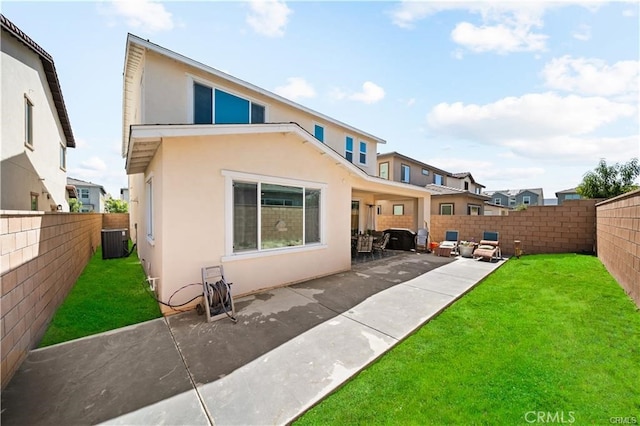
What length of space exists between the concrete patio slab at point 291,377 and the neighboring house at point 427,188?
510 inches

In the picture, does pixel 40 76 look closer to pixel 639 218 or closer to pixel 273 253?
pixel 273 253

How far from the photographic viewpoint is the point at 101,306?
5.28 meters

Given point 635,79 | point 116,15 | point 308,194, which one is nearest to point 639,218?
point 635,79

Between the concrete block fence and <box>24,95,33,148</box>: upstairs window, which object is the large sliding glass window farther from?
<box>24,95,33,148</box>: upstairs window

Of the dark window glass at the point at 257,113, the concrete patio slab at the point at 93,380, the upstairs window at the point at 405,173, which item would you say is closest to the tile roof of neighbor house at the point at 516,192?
the upstairs window at the point at 405,173

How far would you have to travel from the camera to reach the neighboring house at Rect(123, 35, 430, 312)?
5.06m

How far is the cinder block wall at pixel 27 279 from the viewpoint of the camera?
2906 mm

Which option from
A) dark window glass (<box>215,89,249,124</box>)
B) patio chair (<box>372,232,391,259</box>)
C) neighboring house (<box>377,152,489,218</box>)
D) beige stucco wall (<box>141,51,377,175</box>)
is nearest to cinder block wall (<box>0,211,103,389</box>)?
beige stucco wall (<box>141,51,377,175</box>)

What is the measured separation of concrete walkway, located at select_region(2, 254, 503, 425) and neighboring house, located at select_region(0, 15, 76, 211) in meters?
7.40

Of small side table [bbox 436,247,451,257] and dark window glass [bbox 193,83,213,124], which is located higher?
dark window glass [bbox 193,83,213,124]

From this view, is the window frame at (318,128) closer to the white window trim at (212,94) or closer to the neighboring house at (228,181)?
the neighboring house at (228,181)

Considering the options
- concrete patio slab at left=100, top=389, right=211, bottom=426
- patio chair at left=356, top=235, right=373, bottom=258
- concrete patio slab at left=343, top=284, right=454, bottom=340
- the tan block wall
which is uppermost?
the tan block wall

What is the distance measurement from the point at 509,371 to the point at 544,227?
11.4 metres

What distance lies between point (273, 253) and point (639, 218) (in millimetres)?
7580
